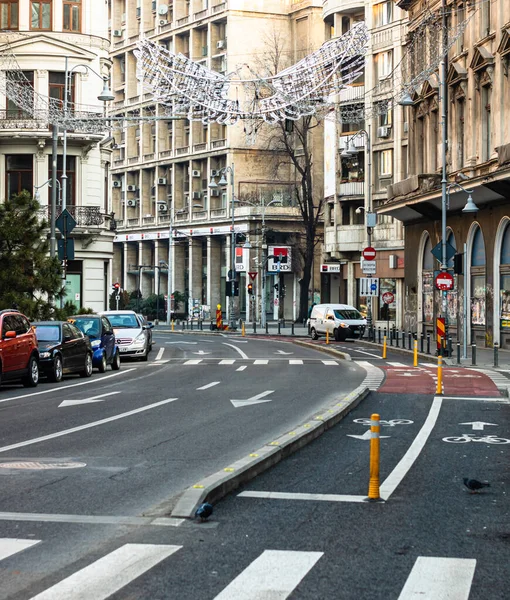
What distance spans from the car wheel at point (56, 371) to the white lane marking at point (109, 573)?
19.7 meters

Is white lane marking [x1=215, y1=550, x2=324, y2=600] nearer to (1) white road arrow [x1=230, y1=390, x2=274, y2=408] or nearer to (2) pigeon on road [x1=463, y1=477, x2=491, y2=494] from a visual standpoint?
(2) pigeon on road [x1=463, y1=477, x2=491, y2=494]

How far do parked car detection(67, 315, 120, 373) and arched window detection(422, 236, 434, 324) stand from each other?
21284 mm

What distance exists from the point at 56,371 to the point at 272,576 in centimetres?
2087

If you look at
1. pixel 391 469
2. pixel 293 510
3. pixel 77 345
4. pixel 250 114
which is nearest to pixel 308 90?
pixel 250 114

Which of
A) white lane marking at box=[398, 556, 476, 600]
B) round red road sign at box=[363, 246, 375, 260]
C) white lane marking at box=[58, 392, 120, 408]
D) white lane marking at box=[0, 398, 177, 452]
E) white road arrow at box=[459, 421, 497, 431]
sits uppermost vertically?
round red road sign at box=[363, 246, 375, 260]

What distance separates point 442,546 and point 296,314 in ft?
284

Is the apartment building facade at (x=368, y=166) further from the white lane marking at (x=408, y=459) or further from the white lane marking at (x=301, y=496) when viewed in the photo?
the white lane marking at (x=301, y=496)

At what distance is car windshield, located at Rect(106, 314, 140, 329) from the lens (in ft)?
132

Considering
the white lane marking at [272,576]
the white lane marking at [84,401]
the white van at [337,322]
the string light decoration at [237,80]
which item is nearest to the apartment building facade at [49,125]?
the white van at [337,322]

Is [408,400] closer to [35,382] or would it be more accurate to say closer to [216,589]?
[35,382]

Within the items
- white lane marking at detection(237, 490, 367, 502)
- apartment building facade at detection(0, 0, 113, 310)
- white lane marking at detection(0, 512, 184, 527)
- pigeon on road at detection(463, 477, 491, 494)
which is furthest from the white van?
white lane marking at detection(0, 512, 184, 527)

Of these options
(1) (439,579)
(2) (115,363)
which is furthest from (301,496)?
(2) (115,363)

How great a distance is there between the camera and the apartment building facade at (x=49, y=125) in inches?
2200

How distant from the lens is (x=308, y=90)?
3244 centimetres
